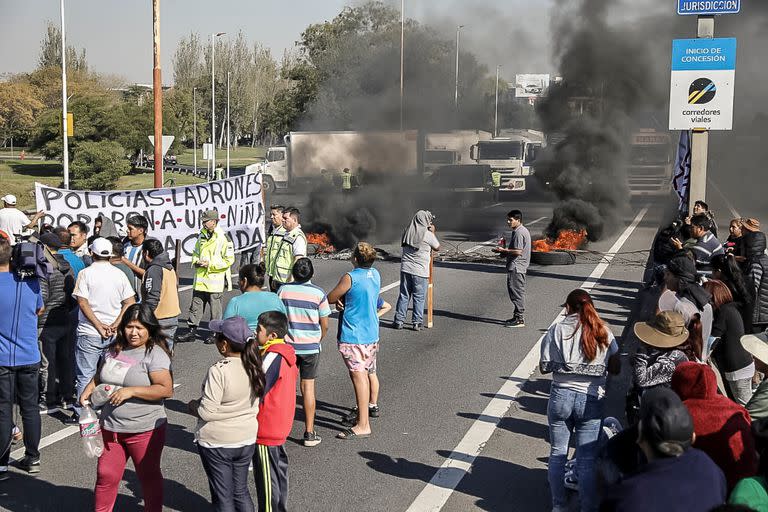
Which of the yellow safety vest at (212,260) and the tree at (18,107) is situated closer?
the yellow safety vest at (212,260)

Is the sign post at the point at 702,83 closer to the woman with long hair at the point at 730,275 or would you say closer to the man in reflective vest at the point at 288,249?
the woman with long hair at the point at 730,275

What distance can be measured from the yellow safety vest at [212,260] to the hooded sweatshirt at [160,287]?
223 cm

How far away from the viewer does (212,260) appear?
432 inches

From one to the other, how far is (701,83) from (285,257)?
6.98m

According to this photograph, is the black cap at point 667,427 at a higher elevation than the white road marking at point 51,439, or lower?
higher

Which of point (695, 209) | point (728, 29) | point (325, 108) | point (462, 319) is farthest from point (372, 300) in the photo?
point (325, 108)

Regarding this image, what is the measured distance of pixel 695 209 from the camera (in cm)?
1312

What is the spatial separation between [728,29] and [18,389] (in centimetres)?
3316

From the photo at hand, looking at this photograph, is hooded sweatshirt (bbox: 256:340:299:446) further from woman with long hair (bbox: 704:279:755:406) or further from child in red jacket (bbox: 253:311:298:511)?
woman with long hair (bbox: 704:279:755:406)

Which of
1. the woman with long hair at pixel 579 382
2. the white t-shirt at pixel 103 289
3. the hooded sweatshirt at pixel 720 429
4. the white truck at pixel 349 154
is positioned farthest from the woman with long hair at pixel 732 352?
Result: the white truck at pixel 349 154

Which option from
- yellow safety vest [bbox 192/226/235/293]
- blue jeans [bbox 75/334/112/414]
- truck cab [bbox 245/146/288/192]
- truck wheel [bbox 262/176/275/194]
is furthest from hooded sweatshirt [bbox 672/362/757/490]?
truck cab [bbox 245/146/288/192]

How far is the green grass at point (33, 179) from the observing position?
113ft

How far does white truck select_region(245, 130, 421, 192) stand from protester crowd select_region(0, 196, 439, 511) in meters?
17.0

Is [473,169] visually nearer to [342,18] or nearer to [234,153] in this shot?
[342,18]
